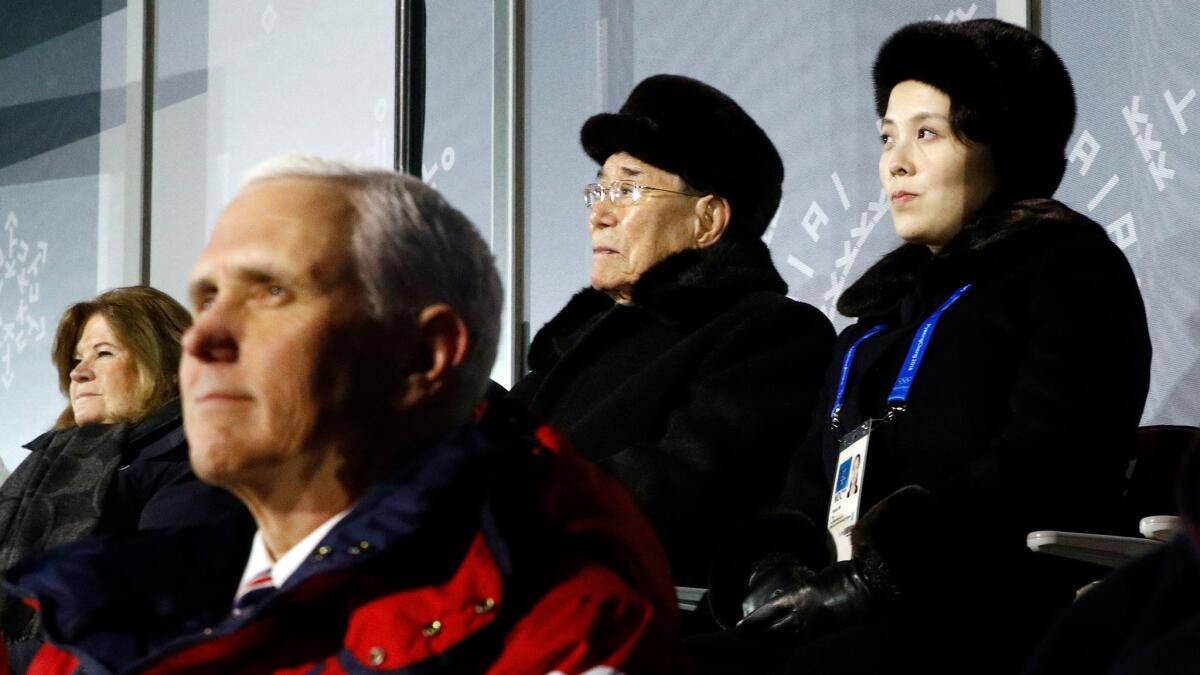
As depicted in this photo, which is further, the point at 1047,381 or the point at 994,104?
the point at 994,104

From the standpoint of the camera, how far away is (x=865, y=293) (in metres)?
2.79

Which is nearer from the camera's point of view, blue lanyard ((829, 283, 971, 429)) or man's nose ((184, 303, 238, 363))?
man's nose ((184, 303, 238, 363))

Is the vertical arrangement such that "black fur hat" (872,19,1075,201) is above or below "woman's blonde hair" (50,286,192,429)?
above

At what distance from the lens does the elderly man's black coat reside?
2.96m

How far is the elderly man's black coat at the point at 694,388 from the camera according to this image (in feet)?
9.73

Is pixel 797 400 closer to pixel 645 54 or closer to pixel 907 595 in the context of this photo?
pixel 907 595

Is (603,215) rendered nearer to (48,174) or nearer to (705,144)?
(705,144)

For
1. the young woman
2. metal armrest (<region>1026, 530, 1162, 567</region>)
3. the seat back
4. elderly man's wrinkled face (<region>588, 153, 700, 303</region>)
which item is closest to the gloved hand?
the young woman

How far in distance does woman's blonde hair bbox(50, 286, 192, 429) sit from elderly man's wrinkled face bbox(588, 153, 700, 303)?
1131mm

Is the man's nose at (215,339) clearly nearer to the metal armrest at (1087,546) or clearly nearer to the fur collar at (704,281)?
Result: the metal armrest at (1087,546)

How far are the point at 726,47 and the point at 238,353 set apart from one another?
356 cm

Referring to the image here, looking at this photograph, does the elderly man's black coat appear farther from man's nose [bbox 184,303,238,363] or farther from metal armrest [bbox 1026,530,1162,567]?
man's nose [bbox 184,303,238,363]

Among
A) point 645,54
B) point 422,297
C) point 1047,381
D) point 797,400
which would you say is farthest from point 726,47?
point 422,297

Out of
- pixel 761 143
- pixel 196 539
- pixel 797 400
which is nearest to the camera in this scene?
pixel 196 539
